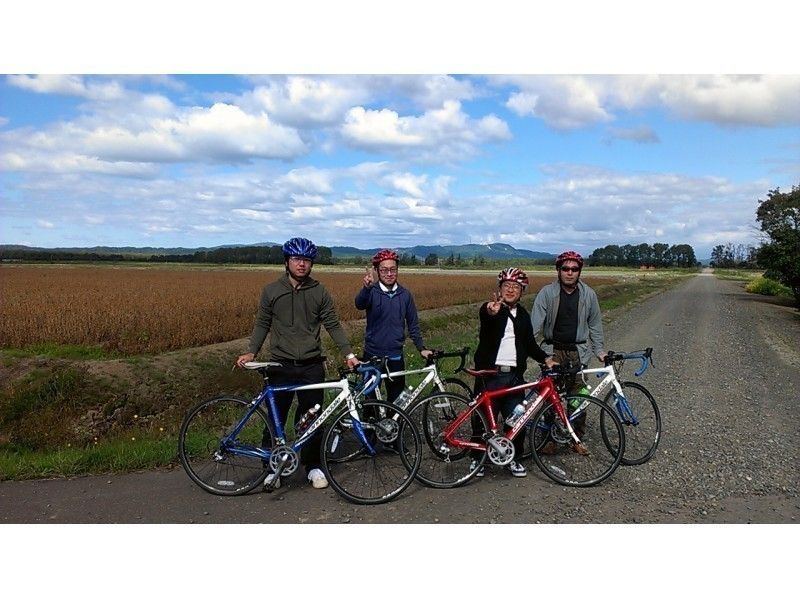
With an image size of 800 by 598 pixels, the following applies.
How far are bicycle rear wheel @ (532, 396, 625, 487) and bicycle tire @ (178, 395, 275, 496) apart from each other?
270cm

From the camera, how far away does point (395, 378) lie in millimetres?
5973

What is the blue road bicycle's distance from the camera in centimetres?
490

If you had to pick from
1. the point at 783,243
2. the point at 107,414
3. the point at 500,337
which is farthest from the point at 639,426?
the point at 783,243

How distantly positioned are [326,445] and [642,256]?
83690 millimetres

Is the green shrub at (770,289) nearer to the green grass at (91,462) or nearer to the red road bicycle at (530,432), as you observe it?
the red road bicycle at (530,432)

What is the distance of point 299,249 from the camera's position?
203 inches

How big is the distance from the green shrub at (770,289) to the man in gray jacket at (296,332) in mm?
42058

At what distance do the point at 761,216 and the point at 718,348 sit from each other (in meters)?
24.3

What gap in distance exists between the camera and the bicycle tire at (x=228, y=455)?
16.3ft

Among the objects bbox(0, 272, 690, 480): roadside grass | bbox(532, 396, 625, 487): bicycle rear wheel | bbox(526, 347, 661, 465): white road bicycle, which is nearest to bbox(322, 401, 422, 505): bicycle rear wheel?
bbox(532, 396, 625, 487): bicycle rear wheel

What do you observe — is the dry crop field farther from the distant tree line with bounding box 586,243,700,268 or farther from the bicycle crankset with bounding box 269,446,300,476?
the distant tree line with bounding box 586,243,700,268

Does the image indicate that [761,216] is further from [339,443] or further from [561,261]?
[339,443]

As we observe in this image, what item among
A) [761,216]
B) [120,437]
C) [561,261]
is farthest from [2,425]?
[761,216]

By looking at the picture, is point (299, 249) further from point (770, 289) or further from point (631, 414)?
point (770, 289)
